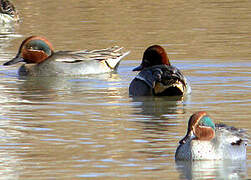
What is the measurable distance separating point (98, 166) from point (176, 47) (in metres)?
11.2

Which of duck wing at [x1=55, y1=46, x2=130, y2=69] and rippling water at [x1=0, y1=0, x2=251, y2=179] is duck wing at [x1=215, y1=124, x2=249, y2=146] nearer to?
rippling water at [x1=0, y1=0, x2=251, y2=179]

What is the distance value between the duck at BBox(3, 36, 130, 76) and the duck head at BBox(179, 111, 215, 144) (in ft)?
27.0

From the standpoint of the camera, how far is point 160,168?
29.8 ft

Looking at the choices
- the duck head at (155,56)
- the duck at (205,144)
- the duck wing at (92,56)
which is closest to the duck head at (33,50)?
the duck wing at (92,56)

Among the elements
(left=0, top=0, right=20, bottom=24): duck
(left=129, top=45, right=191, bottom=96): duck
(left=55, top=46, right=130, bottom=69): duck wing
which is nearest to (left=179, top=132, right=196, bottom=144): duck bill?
(left=129, top=45, right=191, bottom=96): duck

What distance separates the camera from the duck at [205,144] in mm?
9406

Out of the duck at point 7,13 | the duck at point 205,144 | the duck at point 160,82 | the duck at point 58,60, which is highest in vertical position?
the duck at point 205,144

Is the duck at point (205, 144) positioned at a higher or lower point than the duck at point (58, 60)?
higher

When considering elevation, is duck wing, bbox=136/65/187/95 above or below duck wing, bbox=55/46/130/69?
above

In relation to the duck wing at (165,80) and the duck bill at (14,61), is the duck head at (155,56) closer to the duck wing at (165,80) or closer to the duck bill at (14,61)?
the duck wing at (165,80)

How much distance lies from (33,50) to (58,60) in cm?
60

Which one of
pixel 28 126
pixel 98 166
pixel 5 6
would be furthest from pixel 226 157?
pixel 5 6

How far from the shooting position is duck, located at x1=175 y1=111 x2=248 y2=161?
941 cm

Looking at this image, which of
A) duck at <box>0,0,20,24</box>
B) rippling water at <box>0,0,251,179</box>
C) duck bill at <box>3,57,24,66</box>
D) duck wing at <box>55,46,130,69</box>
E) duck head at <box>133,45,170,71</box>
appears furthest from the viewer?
duck at <box>0,0,20,24</box>
